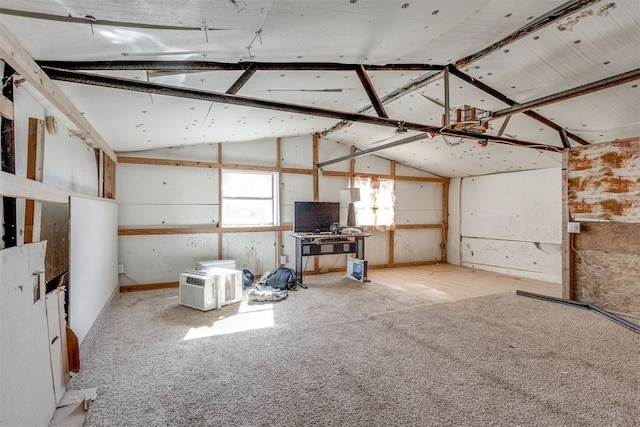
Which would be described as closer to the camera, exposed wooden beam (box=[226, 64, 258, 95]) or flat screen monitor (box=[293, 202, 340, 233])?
exposed wooden beam (box=[226, 64, 258, 95])

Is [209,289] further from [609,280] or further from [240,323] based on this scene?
[609,280]

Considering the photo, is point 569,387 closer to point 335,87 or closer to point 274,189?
point 335,87

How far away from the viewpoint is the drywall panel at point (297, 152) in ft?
18.4

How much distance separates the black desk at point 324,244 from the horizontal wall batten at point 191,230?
2.10 ft

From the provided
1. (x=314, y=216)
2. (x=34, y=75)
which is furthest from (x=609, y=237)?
(x=34, y=75)

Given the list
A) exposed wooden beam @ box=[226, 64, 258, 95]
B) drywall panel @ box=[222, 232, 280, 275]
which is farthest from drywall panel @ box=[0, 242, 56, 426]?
drywall panel @ box=[222, 232, 280, 275]

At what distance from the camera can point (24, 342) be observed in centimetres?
148

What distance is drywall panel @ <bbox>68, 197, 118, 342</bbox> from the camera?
2.37 metres

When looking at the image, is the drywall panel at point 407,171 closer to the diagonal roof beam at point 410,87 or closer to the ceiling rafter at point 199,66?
the diagonal roof beam at point 410,87

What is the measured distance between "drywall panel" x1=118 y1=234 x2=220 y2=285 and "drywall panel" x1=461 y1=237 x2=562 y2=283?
529cm

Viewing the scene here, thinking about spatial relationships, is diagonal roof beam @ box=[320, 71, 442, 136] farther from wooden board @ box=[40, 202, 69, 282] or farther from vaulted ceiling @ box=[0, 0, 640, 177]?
wooden board @ box=[40, 202, 69, 282]

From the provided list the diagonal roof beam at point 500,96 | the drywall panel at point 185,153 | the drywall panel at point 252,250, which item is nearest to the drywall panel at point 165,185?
the drywall panel at point 185,153

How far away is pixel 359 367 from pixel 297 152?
4164 millimetres

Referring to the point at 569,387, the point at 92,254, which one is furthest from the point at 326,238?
the point at 569,387
